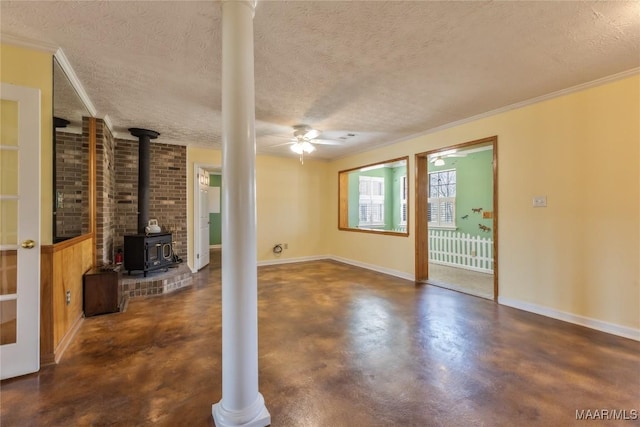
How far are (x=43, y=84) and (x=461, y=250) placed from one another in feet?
21.3

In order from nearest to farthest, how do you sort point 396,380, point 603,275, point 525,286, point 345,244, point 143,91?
point 396,380
point 603,275
point 143,91
point 525,286
point 345,244

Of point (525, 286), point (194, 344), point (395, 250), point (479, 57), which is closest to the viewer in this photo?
point (479, 57)

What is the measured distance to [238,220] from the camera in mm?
1514

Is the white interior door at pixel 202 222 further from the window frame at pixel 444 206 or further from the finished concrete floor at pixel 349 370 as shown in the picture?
the window frame at pixel 444 206

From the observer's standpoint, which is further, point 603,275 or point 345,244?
point 345,244

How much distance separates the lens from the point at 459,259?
5941 millimetres

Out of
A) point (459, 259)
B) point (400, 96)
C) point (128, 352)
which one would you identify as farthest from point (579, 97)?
point (128, 352)

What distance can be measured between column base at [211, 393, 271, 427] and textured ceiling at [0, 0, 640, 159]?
2.32 meters

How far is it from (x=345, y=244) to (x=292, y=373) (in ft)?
14.5

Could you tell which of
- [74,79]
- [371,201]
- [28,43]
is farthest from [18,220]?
[371,201]

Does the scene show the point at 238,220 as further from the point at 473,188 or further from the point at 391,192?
the point at 391,192

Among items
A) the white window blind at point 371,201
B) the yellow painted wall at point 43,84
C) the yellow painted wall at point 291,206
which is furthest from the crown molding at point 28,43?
the white window blind at point 371,201

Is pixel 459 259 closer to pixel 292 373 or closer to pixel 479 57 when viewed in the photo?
pixel 479 57

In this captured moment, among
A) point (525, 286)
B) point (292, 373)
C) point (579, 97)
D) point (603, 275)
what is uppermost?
point (579, 97)
